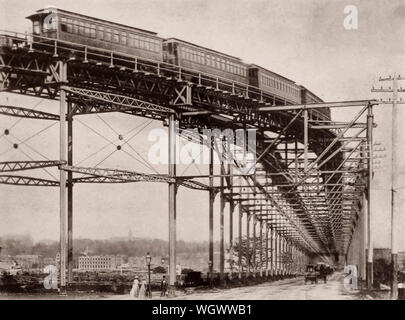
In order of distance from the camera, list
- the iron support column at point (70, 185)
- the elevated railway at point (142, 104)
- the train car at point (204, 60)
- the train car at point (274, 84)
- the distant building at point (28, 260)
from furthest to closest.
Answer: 1. the distant building at point (28, 260)
2. the train car at point (274, 84)
3. the train car at point (204, 60)
4. the iron support column at point (70, 185)
5. the elevated railway at point (142, 104)

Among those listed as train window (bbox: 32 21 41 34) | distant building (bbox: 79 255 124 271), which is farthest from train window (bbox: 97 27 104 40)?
distant building (bbox: 79 255 124 271)

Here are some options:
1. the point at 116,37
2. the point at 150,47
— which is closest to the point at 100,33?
the point at 116,37

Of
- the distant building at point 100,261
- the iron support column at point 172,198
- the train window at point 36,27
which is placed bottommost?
the distant building at point 100,261

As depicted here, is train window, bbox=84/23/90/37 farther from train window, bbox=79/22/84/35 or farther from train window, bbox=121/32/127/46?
train window, bbox=121/32/127/46

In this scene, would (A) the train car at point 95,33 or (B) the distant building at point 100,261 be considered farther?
(B) the distant building at point 100,261

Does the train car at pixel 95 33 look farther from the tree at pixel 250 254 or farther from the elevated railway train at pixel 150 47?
the tree at pixel 250 254

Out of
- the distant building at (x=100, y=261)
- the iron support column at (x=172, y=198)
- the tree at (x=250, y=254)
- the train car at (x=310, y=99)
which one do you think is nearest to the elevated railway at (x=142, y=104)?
the iron support column at (x=172, y=198)
